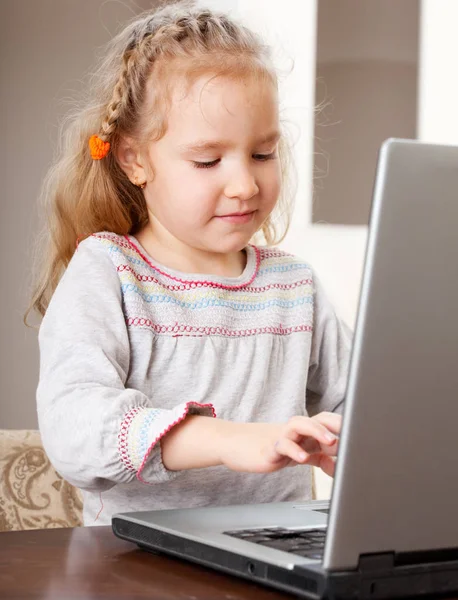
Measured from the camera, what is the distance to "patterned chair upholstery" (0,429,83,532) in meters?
1.39

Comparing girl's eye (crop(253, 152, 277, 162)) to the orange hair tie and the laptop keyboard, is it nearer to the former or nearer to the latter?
the orange hair tie

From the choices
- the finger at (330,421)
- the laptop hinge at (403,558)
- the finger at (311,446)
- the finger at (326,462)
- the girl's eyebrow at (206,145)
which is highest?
the girl's eyebrow at (206,145)

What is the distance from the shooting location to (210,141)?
4.18 feet

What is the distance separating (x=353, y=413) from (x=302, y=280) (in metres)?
0.89

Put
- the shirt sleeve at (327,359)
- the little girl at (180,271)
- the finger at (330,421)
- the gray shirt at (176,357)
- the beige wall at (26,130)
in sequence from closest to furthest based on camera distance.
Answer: the finger at (330,421), the gray shirt at (176,357), the little girl at (180,271), the shirt sleeve at (327,359), the beige wall at (26,130)

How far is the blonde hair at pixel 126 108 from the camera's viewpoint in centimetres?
135

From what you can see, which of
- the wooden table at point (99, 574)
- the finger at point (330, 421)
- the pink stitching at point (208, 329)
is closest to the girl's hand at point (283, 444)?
the finger at point (330, 421)

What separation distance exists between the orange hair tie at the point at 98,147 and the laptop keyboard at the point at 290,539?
72 centimetres

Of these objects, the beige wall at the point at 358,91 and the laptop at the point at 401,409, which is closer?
the laptop at the point at 401,409

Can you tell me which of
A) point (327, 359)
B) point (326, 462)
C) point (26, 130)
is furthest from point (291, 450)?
point (26, 130)

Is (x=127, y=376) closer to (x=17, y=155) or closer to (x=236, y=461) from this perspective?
(x=236, y=461)

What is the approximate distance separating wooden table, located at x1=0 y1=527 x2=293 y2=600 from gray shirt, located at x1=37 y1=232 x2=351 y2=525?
0.46 feet

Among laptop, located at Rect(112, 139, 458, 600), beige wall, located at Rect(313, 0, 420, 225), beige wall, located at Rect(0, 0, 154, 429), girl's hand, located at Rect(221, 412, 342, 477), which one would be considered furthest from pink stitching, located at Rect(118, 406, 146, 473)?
beige wall, located at Rect(313, 0, 420, 225)

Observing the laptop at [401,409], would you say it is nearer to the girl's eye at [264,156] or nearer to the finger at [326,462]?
the finger at [326,462]
